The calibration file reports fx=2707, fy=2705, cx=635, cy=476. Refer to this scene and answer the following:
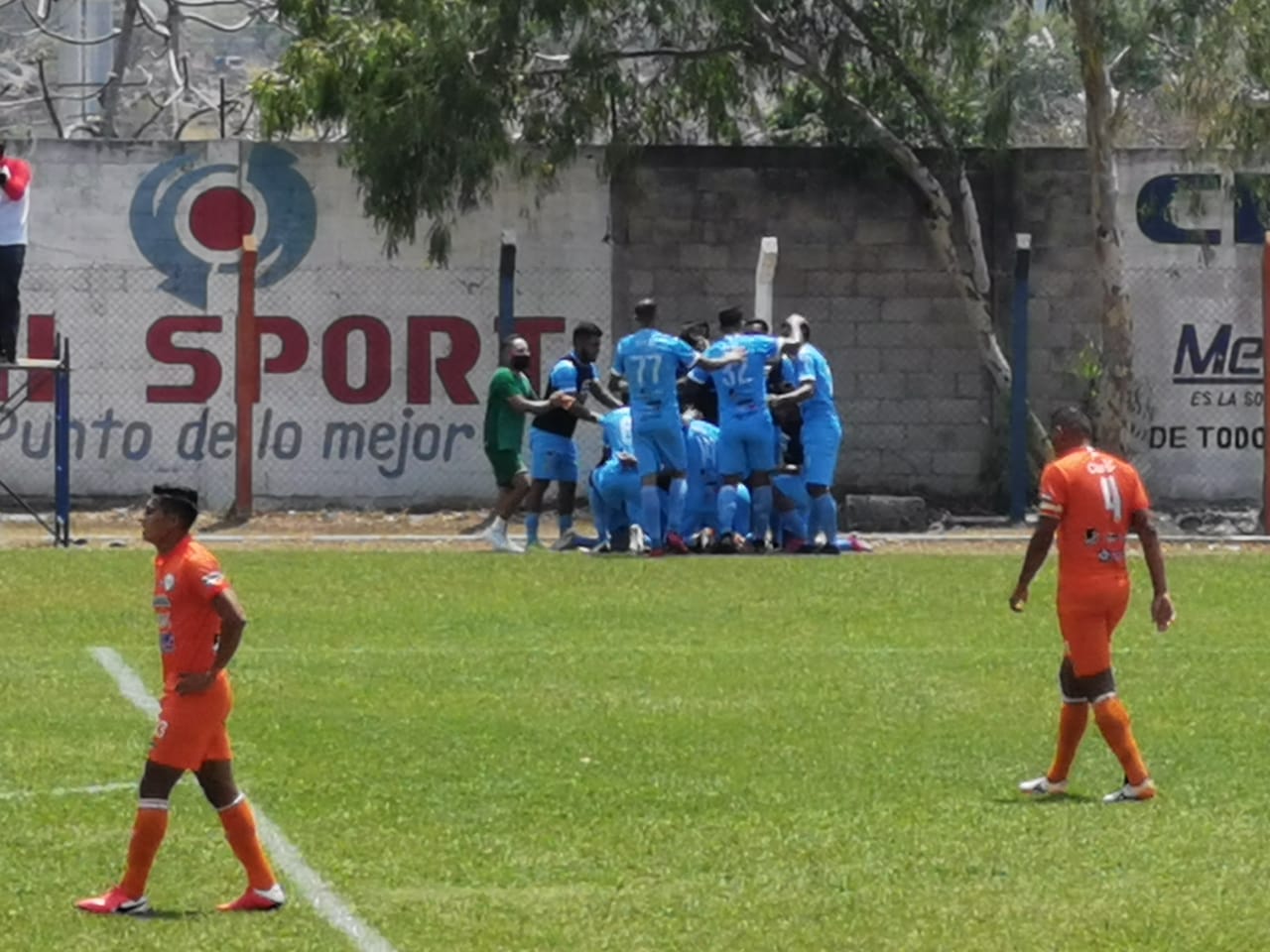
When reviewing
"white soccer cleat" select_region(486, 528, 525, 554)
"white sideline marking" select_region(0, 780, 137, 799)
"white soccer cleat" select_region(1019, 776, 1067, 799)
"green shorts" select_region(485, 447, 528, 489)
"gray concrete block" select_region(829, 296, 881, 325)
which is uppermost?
"gray concrete block" select_region(829, 296, 881, 325)

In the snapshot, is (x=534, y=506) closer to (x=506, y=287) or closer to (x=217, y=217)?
(x=506, y=287)

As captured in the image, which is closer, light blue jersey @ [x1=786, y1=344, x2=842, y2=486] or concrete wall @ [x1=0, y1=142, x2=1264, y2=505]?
light blue jersey @ [x1=786, y1=344, x2=842, y2=486]

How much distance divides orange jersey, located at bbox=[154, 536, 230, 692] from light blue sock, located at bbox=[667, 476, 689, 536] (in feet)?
43.9

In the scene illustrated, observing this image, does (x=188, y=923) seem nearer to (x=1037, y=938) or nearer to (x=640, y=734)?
(x=1037, y=938)

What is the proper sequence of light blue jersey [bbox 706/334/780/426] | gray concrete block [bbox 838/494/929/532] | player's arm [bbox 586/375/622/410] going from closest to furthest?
1. light blue jersey [bbox 706/334/780/426]
2. player's arm [bbox 586/375/622/410]
3. gray concrete block [bbox 838/494/929/532]

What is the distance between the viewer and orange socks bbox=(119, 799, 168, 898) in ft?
27.8

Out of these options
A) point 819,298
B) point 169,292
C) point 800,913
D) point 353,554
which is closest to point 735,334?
point 353,554

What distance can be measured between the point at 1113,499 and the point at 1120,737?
0.97 metres

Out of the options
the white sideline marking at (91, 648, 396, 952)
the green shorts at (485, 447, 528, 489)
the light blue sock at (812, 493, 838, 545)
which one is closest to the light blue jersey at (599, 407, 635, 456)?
the green shorts at (485, 447, 528, 489)

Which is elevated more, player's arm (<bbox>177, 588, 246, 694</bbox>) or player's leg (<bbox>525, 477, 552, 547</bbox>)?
player's arm (<bbox>177, 588, 246, 694</bbox>)

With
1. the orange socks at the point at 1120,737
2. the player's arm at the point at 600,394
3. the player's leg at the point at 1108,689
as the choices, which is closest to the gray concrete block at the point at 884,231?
the player's arm at the point at 600,394

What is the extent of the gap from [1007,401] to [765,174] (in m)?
3.30

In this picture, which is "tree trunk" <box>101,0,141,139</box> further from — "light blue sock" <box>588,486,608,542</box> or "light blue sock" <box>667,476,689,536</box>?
"light blue sock" <box>667,476,689,536</box>

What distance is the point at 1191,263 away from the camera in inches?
1077
